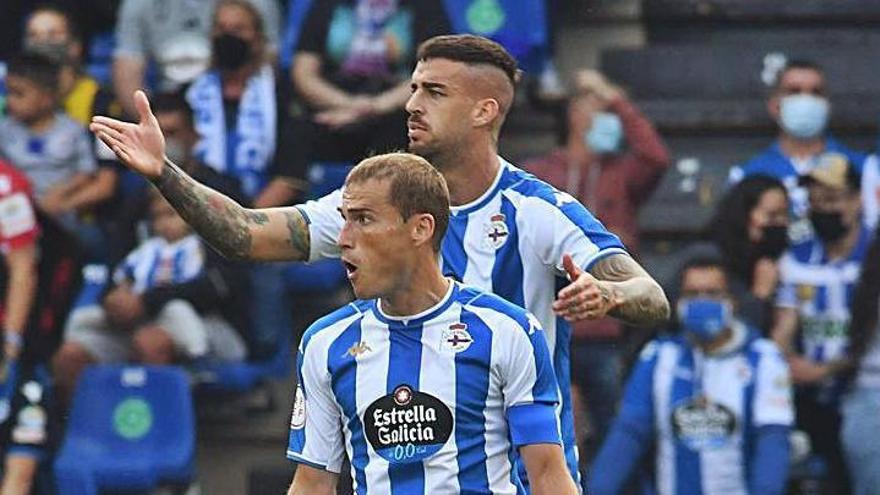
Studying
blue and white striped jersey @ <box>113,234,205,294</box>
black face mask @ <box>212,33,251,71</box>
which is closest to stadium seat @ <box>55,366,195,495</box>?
blue and white striped jersey @ <box>113,234,205,294</box>

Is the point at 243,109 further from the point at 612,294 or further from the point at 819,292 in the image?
the point at 612,294

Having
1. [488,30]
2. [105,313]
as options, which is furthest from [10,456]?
[488,30]

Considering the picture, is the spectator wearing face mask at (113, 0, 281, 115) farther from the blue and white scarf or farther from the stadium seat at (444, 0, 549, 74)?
the stadium seat at (444, 0, 549, 74)

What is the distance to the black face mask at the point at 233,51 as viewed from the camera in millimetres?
11148

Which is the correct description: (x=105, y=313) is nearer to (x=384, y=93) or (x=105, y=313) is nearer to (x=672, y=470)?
(x=384, y=93)

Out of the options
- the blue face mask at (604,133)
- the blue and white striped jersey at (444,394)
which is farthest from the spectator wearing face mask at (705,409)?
the blue and white striped jersey at (444,394)

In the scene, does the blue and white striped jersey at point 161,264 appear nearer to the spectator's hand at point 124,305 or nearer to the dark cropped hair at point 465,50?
the spectator's hand at point 124,305

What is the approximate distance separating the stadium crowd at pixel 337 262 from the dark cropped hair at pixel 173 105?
0.04 feet

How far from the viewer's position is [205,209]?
6574 mm

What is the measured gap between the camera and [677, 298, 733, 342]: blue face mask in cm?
992

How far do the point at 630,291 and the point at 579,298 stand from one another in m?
0.44

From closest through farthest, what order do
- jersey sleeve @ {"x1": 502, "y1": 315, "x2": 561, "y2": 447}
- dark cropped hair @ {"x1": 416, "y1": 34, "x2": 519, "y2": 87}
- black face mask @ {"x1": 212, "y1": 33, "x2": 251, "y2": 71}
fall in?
jersey sleeve @ {"x1": 502, "y1": 315, "x2": 561, "y2": 447}
dark cropped hair @ {"x1": 416, "y1": 34, "x2": 519, "y2": 87}
black face mask @ {"x1": 212, "y1": 33, "x2": 251, "y2": 71}

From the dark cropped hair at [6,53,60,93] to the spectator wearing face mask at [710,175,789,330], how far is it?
3202 millimetres

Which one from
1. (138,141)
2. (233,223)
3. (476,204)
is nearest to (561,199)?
(476,204)
